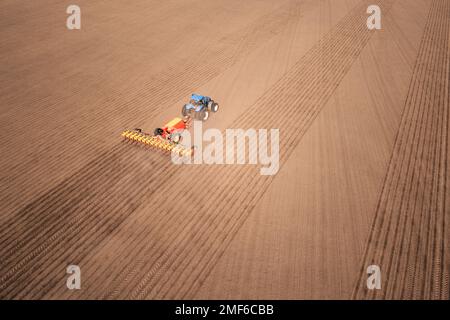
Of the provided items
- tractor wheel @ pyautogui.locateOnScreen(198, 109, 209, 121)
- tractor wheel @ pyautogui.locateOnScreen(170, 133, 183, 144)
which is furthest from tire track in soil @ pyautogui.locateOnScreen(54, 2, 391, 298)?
tractor wheel @ pyautogui.locateOnScreen(170, 133, 183, 144)

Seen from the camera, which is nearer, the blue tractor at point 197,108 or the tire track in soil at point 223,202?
the tire track in soil at point 223,202

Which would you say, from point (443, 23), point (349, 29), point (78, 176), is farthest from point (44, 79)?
point (443, 23)

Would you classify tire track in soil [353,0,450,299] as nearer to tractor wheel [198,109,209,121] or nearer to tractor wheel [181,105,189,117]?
tractor wheel [198,109,209,121]

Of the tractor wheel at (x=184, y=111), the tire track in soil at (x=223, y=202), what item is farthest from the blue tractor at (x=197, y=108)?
the tire track in soil at (x=223, y=202)

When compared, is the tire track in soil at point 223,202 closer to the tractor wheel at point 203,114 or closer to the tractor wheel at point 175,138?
the tractor wheel at point 203,114

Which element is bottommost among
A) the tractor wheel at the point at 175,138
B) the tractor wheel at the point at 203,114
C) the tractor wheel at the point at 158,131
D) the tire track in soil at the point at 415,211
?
the tire track in soil at the point at 415,211
